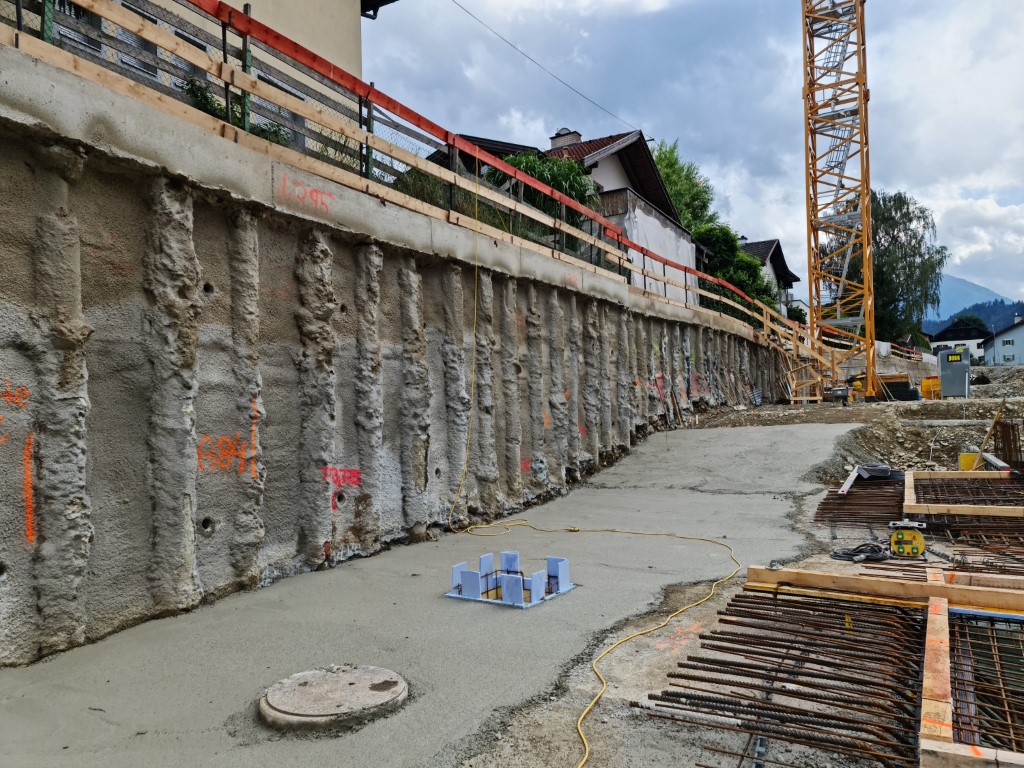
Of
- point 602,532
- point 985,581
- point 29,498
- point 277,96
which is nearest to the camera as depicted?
point 29,498

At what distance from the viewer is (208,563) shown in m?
5.11

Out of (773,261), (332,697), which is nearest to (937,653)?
(332,697)

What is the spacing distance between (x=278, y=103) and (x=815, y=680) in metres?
5.98

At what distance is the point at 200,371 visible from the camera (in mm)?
5160

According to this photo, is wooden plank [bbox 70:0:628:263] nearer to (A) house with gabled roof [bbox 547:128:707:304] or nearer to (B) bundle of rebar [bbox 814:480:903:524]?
(B) bundle of rebar [bbox 814:480:903:524]

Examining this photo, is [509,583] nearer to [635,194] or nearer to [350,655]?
[350,655]

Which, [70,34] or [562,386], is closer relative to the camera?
[70,34]

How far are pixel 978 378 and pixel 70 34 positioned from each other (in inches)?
1582

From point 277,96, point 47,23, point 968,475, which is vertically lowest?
point 968,475

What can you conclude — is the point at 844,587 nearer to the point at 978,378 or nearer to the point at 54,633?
the point at 54,633

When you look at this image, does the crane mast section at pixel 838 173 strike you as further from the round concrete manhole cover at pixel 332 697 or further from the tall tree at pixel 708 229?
the round concrete manhole cover at pixel 332 697

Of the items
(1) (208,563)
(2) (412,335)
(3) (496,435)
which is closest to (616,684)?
(1) (208,563)

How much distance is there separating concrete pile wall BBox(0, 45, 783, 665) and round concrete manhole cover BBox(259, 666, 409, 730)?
5.20 ft

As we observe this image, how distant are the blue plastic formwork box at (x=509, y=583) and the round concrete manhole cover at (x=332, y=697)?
4.85 feet
